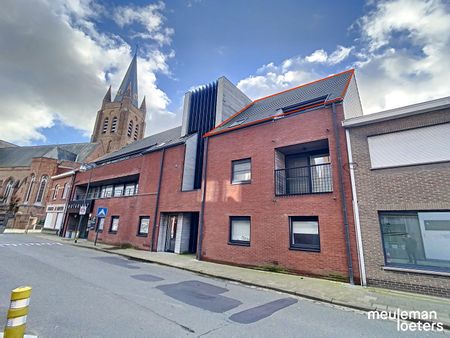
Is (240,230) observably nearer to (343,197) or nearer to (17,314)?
(343,197)

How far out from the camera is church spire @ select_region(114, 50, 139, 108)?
47.8 m

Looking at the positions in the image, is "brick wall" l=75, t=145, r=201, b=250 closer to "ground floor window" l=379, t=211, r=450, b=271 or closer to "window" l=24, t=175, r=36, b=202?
"ground floor window" l=379, t=211, r=450, b=271

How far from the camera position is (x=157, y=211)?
1459 centimetres

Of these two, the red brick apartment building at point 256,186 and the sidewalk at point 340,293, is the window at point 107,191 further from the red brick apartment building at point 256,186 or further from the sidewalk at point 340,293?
the sidewalk at point 340,293

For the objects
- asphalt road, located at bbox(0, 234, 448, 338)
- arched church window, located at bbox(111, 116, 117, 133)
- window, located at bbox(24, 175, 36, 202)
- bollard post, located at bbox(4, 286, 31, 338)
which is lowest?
asphalt road, located at bbox(0, 234, 448, 338)

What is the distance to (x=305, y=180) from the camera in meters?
10.1

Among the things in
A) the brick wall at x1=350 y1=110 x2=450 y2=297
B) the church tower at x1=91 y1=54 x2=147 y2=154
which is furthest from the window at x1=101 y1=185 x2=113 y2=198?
the church tower at x1=91 y1=54 x2=147 y2=154

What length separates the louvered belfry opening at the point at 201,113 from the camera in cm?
1551

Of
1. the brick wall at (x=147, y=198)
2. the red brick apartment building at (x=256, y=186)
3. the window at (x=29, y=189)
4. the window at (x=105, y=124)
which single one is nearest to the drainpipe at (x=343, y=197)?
the red brick apartment building at (x=256, y=186)

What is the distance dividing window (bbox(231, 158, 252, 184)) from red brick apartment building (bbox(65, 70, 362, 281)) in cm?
5

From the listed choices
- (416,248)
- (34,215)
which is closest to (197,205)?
(416,248)

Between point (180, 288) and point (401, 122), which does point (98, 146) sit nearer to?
point (180, 288)

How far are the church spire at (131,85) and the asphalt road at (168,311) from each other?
154 feet

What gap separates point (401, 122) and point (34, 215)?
45.9 m
